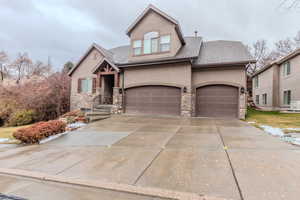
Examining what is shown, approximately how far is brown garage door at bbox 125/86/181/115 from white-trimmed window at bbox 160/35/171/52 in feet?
11.2

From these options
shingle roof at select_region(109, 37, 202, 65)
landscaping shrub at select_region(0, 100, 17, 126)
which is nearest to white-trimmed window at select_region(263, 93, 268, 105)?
shingle roof at select_region(109, 37, 202, 65)

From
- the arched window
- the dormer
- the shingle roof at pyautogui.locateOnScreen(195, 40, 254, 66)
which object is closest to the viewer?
the shingle roof at pyautogui.locateOnScreen(195, 40, 254, 66)

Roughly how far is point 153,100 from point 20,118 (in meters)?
12.3

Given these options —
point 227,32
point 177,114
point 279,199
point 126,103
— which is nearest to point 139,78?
point 126,103

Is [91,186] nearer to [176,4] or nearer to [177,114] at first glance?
[177,114]

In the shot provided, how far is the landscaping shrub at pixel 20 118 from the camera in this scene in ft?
46.2

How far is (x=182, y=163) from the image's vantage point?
399 centimetres

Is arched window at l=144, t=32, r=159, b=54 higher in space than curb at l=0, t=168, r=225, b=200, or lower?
higher

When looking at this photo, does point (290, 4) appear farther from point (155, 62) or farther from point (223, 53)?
point (155, 62)

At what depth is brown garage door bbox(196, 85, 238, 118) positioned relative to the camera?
12.3 metres

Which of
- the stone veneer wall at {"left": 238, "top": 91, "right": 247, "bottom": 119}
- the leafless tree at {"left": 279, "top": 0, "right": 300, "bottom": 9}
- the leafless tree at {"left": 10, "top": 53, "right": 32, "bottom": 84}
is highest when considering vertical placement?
the leafless tree at {"left": 10, "top": 53, "right": 32, "bottom": 84}

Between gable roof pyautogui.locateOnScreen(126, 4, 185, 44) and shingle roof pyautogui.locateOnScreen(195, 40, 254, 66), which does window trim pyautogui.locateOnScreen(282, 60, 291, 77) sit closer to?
shingle roof pyautogui.locateOnScreen(195, 40, 254, 66)

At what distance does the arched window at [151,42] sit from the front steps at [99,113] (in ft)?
21.0

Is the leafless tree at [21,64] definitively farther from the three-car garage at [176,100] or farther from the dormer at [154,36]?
the three-car garage at [176,100]
